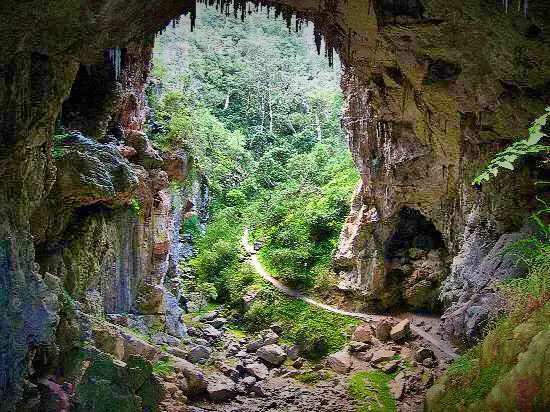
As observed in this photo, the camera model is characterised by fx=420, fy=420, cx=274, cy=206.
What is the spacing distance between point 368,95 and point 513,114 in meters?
4.97

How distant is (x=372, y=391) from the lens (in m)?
Answer: 12.0

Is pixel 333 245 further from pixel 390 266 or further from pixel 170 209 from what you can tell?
pixel 170 209

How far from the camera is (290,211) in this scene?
22234 millimetres

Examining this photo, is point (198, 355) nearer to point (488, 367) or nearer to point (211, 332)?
point (211, 332)

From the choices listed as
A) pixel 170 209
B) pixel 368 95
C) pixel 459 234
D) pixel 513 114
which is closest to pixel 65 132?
pixel 170 209

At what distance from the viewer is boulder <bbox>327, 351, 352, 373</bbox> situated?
535 inches

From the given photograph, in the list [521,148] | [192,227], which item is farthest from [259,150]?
[521,148]

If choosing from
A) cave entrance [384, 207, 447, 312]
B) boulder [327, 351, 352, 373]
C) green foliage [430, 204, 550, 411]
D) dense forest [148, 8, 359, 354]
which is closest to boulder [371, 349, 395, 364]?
boulder [327, 351, 352, 373]

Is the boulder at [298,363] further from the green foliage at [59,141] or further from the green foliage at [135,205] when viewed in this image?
the green foliage at [59,141]

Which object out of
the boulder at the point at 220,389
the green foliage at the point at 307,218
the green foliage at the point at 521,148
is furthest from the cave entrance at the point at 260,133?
the green foliage at the point at 521,148

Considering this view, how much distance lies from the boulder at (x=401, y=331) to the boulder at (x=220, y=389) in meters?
6.18

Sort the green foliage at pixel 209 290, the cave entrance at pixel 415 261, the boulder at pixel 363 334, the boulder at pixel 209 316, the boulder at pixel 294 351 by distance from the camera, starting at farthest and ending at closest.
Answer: the green foliage at pixel 209 290, the boulder at pixel 209 316, the cave entrance at pixel 415 261, the boulder at pixel 363 334, the boulder at pixel 294 351

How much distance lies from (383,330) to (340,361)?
7.55 feet

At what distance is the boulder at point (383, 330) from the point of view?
15.0 meters
